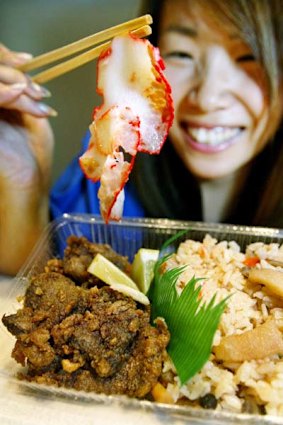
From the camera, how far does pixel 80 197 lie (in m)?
2.31

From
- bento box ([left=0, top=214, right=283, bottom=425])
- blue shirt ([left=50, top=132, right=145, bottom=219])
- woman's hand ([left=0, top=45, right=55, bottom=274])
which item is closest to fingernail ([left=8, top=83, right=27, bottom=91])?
woman's hand ([left=0, top=45, right=55, bottom=274])

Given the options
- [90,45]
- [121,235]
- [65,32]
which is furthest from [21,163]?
[65,32]

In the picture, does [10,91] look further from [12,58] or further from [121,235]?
[121,235]

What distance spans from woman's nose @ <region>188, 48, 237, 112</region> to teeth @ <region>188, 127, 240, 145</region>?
0.47 ft

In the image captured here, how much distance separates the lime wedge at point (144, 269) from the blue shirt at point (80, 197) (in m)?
0.88

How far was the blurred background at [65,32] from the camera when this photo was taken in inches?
115

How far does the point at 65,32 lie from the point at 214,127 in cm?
153

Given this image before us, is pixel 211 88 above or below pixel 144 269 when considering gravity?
above

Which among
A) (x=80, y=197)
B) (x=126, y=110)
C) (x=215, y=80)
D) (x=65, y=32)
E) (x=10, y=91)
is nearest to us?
(x=126, y=110)

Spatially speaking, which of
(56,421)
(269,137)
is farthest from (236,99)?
(56,421)

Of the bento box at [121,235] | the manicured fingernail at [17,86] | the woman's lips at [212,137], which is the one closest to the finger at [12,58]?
the manicured fingernail at [17,86]

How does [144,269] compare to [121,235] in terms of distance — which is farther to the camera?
[121,235]

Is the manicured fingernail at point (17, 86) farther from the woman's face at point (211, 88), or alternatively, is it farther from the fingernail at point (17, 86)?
the woman's face at point (211, 88)

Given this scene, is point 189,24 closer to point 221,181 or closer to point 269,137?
point 269,137
